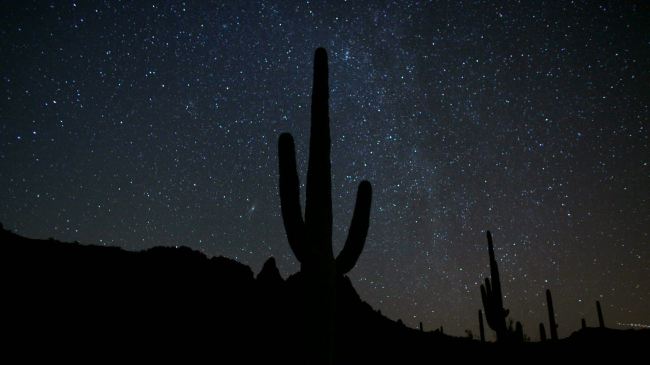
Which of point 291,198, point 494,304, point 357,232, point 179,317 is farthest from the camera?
point 494,304

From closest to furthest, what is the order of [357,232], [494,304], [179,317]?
[357,232] < [179,317] < [494,304]

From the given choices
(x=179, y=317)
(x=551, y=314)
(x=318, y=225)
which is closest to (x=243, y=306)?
(x=179, y=317)

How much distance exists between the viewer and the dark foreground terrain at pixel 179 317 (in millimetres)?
10797

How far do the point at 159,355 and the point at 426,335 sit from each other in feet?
43.7

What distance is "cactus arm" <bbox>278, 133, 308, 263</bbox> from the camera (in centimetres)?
590

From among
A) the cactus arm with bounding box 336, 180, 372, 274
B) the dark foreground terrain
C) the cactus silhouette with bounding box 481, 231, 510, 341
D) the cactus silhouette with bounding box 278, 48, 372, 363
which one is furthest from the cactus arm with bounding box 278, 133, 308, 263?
the cactus silhouette with bounding box 481, 231, 510, 341

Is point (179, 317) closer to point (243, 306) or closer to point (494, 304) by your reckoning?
point (243, 306)

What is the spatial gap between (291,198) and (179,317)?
29.2 feet

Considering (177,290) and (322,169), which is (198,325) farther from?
(322,169)

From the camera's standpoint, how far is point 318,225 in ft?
19.9

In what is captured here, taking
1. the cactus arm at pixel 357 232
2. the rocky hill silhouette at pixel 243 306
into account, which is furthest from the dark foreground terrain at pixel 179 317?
the cactus arm at pixel 357 232

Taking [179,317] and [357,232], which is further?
[179,317]

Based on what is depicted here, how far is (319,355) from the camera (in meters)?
5.34

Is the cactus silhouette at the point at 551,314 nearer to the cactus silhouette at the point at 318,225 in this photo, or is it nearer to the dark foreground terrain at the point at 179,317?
the dark foreground terrain at the point at 179,317
